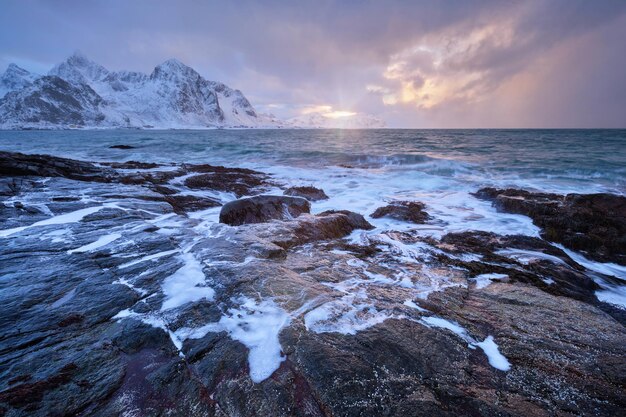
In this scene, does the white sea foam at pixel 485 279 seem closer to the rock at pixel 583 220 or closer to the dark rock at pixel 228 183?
the rock at pixel 583 220

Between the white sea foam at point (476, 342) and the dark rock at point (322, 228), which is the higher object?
the white sea foam at point (476, 342)

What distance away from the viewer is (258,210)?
768cm

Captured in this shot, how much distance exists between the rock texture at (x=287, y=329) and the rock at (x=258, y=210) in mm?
1398

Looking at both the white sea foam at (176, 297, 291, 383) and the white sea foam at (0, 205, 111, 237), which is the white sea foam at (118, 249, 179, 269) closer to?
the white sea foam at (176, 297, 291, 383)

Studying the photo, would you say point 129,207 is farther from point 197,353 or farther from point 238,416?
point 238,416

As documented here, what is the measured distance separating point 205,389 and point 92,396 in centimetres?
85

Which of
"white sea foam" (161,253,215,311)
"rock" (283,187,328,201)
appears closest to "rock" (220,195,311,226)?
"rock" (283,187,328,201)

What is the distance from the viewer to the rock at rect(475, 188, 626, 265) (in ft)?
22.0

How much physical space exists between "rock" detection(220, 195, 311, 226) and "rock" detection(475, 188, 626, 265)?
22.3ft

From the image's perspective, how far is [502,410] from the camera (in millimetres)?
2223

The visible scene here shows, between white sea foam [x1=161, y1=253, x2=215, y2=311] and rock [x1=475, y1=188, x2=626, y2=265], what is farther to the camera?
rock [x1=475, y1=188, x2=626, y2=265]

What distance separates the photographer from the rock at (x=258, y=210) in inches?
293

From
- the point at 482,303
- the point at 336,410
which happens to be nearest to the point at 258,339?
the point at 336,410

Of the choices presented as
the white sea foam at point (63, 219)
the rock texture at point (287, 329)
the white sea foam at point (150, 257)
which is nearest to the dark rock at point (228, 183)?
the white sea foam at point (63, 219)
